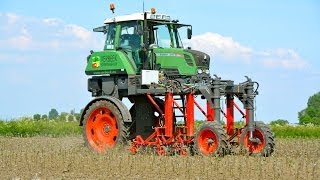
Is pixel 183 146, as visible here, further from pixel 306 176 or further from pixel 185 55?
pixel 306 176

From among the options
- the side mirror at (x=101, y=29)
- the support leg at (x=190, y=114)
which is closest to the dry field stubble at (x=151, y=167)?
the support leg at (x=190, y=114)

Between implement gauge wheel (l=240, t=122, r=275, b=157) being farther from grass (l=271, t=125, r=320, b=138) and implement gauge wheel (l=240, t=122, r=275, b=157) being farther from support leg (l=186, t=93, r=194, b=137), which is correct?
grass (l=271, t=125, r=320, b=138)

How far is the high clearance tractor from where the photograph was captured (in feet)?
52.9

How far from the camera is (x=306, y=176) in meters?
11.9

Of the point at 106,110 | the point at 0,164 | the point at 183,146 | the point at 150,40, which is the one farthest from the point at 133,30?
the point at 0,164

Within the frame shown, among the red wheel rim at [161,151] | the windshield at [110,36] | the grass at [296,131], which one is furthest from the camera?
the grass at [296,131]

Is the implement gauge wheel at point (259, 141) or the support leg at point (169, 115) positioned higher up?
the support leg at point (169, 115)

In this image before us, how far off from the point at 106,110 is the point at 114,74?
969mm

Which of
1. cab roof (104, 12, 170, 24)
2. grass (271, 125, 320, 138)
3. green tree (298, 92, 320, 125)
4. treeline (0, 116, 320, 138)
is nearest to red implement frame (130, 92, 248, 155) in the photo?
cab roof (104, 12, 170, 24)

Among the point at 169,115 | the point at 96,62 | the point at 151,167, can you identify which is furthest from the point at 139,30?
the point at 151,167

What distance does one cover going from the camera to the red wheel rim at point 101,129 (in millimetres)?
17828

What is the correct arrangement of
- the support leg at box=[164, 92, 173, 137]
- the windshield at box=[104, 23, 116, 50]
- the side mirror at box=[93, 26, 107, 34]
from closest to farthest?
the support leg at box=[164, 92, 173, 137]
the windshield at box=[104, 23, 116, 50]
the side mirror at box=[93, 26, 107, 34]

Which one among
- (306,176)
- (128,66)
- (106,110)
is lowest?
(306,176)

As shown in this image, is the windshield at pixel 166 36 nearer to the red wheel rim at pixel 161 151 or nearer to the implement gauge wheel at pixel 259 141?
the red wheel rim at pixel 161 151
